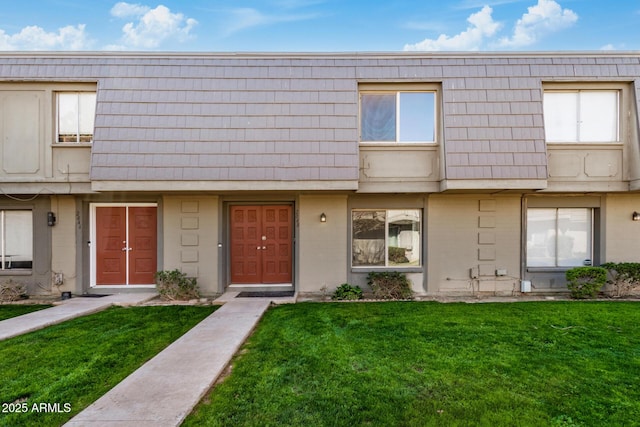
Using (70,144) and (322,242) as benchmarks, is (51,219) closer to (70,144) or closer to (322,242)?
(70,144)

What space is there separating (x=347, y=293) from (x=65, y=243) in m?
7.37

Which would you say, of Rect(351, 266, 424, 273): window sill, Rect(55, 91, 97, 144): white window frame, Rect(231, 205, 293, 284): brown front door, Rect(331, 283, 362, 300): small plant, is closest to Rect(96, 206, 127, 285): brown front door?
Rect(55, 91, 97, 144): white window frame

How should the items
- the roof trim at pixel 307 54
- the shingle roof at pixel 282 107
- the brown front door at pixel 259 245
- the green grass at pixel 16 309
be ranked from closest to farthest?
the green grass at pixel 16 309
the shingle roof at pixel 282 107
the roof trim at pixel 307 54
the brown front door at pixel 259 245

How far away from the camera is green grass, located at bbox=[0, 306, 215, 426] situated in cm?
340

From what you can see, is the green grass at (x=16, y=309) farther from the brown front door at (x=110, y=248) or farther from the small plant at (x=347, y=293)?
the small plant at (x=347, y=293)

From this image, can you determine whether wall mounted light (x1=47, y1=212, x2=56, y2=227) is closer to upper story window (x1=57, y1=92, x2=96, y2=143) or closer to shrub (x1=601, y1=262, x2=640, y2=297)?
upper story window (x1=57, y1=92, x2=96, y2=143)

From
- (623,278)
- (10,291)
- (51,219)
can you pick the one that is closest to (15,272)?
(10,291)

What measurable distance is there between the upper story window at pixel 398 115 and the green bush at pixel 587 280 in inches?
189

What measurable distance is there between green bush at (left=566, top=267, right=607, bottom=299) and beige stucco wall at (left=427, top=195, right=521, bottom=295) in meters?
1.21

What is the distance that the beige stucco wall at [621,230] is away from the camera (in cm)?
827

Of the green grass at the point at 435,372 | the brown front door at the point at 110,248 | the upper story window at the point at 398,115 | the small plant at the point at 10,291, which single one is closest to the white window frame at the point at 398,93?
the upper story window at the point at 398,115

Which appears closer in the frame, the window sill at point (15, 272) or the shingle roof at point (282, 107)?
the shingle roof at point (282, 107)

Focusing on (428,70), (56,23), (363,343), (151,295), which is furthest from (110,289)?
(56,23)

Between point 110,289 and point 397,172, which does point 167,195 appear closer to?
point 110,289
